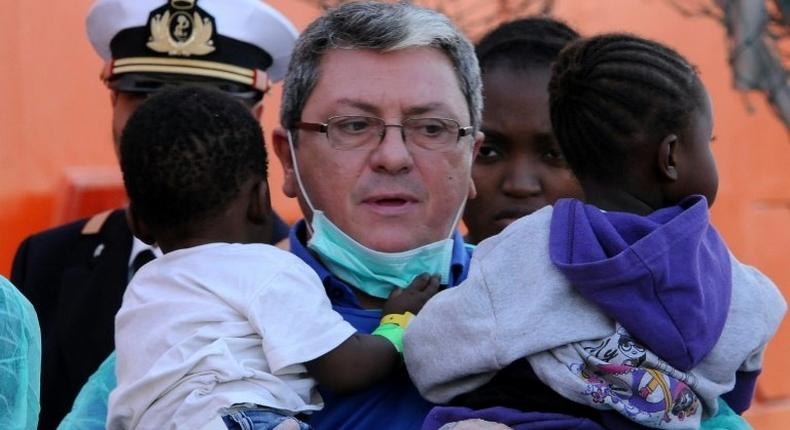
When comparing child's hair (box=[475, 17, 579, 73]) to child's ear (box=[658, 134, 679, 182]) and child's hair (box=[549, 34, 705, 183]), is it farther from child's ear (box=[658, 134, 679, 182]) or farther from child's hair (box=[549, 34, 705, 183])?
child's ear (box=[658, 134, 679, 182])

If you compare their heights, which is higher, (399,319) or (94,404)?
(399,319)

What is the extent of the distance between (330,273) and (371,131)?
0.35 meters

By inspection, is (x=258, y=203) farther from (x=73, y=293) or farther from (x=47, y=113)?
(x=47, y=113)

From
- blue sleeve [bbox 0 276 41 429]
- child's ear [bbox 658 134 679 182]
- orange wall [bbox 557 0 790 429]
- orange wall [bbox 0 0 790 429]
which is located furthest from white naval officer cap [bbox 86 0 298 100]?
orange wall [bbox 557 0 790 429]

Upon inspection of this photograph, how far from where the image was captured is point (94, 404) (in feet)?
11.3

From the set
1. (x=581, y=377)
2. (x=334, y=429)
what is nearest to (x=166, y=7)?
(x=334, y=429)

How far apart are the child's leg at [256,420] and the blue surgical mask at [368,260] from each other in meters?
0.57

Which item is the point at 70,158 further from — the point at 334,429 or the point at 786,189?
the point at 786,189

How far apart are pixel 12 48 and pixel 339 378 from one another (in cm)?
347

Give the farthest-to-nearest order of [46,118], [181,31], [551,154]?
[46,118]
[181,31]
[551,154]

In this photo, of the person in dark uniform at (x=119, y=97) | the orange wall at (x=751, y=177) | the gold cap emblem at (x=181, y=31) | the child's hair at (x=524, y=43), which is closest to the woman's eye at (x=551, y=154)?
the child's hair at (x=524, y=43)

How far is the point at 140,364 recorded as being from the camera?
303cm

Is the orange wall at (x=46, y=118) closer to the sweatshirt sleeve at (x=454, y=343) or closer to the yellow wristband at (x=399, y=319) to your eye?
the yellow wristband at (x=399, y=319)

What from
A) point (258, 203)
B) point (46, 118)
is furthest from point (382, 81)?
point (46, 118)
